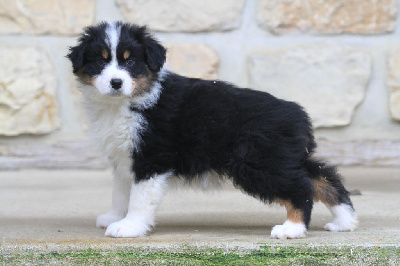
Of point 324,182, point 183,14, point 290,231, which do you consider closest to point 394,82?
point 183,14

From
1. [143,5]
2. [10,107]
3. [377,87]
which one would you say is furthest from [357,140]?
[10,107]

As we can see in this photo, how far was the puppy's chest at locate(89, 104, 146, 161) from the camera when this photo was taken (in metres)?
4.12

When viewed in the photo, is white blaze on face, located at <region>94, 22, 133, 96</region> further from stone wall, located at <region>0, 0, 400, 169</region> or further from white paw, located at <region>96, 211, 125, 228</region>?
stone wall, located at <region>0, 0, 400, 169</region>

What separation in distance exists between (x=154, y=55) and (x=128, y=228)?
1027 mm

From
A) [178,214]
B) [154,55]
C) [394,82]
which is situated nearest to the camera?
[154,55]

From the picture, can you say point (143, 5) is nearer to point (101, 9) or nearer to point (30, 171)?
point (101, 9)

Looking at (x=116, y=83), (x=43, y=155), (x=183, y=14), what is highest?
(x=183, y=14)

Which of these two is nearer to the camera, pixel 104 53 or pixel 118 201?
pixel 104 53

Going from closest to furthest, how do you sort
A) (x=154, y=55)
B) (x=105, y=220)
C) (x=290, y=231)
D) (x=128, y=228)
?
(x=290, y=231) → (x=128, y=228) → (x=154, y=55) → (x=105, y=220)

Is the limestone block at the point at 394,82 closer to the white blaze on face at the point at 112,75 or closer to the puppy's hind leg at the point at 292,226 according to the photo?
the puppy's hind leg at the point at 292,226

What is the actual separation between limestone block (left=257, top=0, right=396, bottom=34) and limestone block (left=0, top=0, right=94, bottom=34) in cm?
161

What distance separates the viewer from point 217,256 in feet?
11.3

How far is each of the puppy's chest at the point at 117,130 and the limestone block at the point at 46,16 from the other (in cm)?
238

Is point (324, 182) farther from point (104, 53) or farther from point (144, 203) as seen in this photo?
point (104, 53)
